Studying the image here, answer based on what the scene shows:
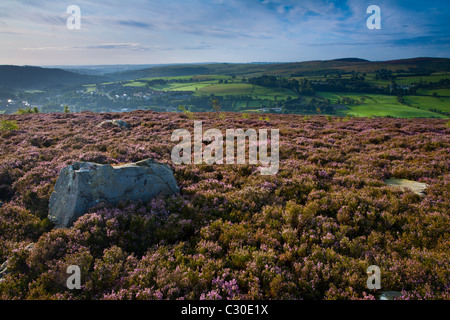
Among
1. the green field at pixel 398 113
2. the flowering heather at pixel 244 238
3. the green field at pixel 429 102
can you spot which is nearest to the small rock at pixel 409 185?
the flowering heather at pixel 244 238

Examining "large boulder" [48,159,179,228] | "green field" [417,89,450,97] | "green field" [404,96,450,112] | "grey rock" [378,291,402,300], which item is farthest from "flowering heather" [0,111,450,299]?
"green field" [417,89,450,97]

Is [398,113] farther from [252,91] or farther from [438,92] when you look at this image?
[252,91]

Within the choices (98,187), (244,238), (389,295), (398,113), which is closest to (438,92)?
(398,113)

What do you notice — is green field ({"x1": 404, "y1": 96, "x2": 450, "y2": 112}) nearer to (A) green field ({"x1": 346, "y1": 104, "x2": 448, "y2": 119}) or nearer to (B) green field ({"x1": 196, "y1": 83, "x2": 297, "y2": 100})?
(A) green field ({"x1": 346, "y1": 104, "x2": 448, "y2": 119})

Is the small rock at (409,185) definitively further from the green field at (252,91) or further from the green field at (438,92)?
the green field at (438,92)

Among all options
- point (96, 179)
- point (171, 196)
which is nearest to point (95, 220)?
point (96, 179)
